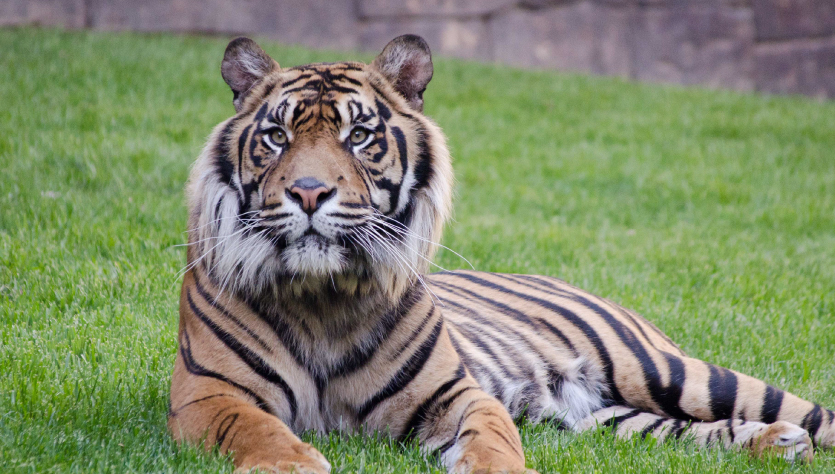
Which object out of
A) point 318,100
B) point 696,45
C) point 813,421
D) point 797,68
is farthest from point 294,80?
point 797,68

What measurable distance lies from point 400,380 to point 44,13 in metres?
10.5

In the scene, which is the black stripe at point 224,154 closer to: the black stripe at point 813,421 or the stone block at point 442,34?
the black stripe at point 813,421

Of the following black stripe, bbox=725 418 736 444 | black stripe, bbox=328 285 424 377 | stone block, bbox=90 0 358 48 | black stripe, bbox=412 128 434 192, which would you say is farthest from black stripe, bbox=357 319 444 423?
stone block, bbox=90 0 358 48

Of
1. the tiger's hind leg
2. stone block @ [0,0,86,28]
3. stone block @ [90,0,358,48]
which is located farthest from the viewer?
stone block @ [90,0,358,48]

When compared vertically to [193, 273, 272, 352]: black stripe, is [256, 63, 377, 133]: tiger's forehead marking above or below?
above

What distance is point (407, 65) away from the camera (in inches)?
130

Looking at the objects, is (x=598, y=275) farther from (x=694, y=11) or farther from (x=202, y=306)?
(x=694, y=11)

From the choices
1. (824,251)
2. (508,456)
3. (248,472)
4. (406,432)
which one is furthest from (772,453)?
(824,251)

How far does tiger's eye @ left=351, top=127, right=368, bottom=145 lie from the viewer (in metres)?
3.02

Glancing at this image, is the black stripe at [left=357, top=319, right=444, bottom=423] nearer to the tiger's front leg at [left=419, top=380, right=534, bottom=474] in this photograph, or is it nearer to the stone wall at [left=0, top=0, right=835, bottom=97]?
the tiger's front leg at [left=419, top=380, right=534, bottom=474]

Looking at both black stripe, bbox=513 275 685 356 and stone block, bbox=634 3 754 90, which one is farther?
stone block, bbox=634 3 754 90

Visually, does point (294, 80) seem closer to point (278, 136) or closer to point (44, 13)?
point (278, 136)

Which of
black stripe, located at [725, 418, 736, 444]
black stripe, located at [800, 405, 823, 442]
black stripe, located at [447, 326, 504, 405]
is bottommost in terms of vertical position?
black stripe, located at [725, 418, 736, 444]

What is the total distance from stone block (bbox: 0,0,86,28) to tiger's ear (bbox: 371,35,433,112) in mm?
9881
